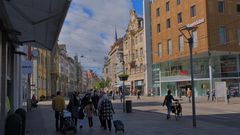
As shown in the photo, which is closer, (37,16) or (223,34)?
(37,16)

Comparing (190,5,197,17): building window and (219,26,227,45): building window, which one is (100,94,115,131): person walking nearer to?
(219,26,227,45): building window

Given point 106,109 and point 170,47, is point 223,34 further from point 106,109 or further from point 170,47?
point 106,109

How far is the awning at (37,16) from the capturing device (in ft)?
26.8

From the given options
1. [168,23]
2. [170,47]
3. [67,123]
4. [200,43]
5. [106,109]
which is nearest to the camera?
[67,123]

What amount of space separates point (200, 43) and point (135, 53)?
123 feet

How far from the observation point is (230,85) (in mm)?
61281

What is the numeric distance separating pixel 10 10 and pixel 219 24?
170ft

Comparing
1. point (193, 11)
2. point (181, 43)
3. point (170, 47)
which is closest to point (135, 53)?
point (170, 47)

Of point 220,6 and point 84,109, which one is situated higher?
point 220,6

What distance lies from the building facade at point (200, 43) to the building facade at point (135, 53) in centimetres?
1646

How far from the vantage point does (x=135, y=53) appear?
9438 cm

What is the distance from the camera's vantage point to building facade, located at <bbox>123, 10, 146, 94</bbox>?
88963mm

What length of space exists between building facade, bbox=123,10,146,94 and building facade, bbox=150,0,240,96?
16459 mm

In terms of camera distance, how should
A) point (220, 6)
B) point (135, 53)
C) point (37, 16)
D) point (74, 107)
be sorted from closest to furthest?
1. point (37, 16)
2. point (74, 107)
3. point (220, 6)
4. point (135, 53)
